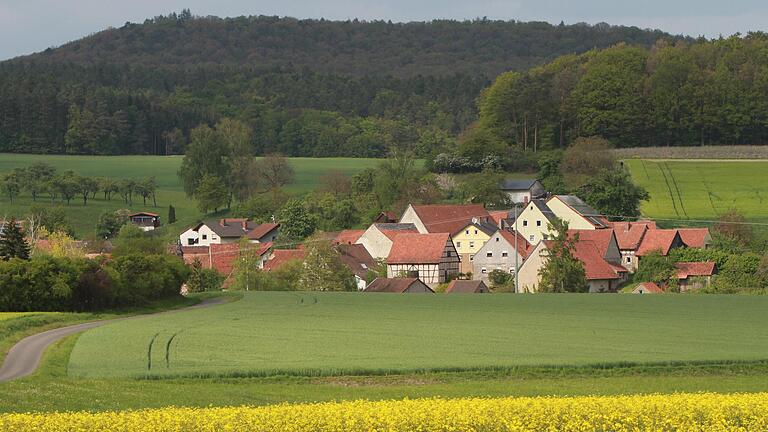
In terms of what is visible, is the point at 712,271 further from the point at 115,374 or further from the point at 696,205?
the point at 115,374

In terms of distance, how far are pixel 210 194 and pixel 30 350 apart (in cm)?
9015

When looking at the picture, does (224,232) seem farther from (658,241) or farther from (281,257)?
(658,241)

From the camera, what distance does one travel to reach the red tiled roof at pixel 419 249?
94.0 m

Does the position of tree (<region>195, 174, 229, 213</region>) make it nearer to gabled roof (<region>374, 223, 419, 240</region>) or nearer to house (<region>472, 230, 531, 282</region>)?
gabled roof (<region>374, 223, 419, 240</region>)

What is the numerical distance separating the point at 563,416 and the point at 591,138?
382 ft

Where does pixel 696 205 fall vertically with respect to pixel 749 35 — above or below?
below

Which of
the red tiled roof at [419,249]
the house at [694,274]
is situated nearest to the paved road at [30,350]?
the red tiled roof at [419,249]

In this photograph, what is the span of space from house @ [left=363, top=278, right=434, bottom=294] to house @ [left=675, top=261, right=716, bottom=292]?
17.5 metres

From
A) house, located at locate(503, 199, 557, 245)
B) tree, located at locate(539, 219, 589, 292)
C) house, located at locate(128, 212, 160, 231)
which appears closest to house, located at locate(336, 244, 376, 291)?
house, located at locate(503, 199, 557, 245)

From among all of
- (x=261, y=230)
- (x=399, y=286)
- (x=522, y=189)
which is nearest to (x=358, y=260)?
(x=399, y=286)

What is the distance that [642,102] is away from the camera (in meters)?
144

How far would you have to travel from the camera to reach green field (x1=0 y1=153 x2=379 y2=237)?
428 feet

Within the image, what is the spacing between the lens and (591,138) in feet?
452

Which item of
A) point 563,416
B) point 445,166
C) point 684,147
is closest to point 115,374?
point 563,416
